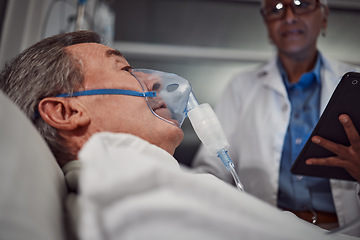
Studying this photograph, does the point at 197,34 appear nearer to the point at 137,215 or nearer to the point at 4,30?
the point at 4,30

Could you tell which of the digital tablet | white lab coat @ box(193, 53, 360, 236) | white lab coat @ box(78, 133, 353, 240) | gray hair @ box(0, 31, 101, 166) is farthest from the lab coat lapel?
white lab coat @ box(78, 133, 353, 240)

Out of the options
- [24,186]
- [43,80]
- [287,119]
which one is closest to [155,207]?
[24,186]

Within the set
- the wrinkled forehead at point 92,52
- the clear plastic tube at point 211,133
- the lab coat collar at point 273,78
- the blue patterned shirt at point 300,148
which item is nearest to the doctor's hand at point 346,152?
the blue patterned shirt at point 300,148

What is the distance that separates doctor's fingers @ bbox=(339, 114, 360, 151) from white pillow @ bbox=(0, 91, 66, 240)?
94 centimetres

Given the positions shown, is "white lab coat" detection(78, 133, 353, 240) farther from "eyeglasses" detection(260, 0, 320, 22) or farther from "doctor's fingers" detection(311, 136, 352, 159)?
"eyeglasses" detection(260, 0, 320, 22)

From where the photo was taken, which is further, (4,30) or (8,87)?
(4,30)

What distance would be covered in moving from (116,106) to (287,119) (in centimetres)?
108

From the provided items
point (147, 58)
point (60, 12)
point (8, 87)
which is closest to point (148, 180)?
point (8, 87)

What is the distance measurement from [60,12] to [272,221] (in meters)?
1.72

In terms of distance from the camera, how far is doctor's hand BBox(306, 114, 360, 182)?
118cm

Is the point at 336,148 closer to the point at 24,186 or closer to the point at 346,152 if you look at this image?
the point at 346,152

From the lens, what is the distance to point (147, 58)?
3.03 m

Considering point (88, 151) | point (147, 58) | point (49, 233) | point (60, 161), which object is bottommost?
point (147, 58)

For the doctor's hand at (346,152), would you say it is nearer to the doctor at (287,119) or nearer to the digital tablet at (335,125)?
the digital tablet at (335,125)
